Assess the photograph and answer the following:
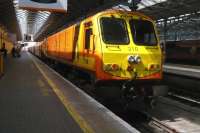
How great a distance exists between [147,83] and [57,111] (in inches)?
Result: 129

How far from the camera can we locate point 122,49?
38.6 feet

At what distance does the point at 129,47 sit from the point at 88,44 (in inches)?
61.0

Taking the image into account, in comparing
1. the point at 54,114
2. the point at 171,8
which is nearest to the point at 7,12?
the point at 171,8

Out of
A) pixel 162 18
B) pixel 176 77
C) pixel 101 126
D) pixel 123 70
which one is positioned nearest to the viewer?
pixel 101 126

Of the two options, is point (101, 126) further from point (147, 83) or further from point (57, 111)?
point (147, 83)

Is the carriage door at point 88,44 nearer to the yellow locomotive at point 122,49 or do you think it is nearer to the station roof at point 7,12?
the yellow locomotive at point 122,49

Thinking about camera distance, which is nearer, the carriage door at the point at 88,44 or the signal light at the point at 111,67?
the signal light at the point at 111,67

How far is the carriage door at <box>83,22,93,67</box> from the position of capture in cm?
1244

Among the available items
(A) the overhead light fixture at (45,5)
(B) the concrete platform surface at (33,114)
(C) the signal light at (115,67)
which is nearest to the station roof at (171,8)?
(A) the overhead light fixture at (45,5)

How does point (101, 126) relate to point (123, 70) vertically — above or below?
below

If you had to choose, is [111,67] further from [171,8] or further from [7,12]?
[7,12]

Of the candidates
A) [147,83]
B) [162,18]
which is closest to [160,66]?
[147,83]

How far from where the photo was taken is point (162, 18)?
3334 centimetres

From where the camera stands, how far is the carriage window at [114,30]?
11961mm
